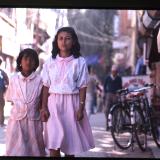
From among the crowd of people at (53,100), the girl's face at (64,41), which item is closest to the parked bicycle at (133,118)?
the crowd of people at (53,100)

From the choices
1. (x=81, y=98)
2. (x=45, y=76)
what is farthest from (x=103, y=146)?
(x=45, y=76)

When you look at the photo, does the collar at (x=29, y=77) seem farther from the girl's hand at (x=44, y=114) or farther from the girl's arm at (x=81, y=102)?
the girl's arm at (x=81, y=102)

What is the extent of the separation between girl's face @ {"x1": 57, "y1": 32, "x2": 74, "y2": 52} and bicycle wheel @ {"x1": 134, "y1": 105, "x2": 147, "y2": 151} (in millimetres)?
1048

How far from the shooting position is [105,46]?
6.55 metres

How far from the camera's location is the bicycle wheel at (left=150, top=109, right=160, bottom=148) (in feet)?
21.4

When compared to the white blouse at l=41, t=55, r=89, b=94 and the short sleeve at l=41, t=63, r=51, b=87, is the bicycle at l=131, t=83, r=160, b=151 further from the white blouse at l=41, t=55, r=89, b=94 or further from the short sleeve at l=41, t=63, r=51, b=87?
the short sleeve at l=41, t=63, r=51, b=87

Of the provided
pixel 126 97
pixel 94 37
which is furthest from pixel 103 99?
pixel 94 37

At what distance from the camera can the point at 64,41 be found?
6332 millimetres

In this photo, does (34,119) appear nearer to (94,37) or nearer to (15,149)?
(15,149)

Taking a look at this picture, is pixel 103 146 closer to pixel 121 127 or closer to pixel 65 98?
pixel 121 127

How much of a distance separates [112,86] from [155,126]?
66 cm

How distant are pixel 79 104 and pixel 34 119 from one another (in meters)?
0.53

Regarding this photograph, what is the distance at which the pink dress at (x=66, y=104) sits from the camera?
6250mm

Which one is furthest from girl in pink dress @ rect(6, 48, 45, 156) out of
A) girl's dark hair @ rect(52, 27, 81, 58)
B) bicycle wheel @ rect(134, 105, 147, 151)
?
bicycle wheel @ rect(134, 105, 147, 151)
